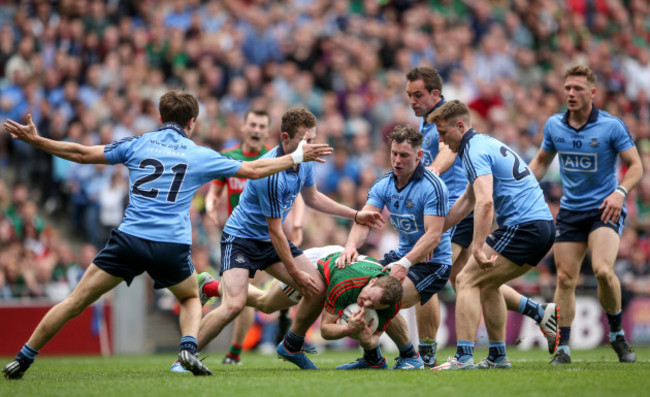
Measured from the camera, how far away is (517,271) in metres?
8.44

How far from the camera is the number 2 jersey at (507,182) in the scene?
823 centimetres

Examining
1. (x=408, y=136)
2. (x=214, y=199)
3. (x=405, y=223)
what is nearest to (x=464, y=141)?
(x=408, y=136)

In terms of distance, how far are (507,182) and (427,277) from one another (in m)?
1.23

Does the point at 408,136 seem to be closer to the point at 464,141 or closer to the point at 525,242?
the point at 464,141

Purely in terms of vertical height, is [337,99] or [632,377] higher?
[337,99]

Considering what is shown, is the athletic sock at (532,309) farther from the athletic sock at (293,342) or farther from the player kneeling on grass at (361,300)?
the athletic sock at (293,342)

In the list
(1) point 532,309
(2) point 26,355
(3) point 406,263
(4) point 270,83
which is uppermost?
(4) point 270,83

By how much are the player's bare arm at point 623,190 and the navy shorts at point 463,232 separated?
1402mm

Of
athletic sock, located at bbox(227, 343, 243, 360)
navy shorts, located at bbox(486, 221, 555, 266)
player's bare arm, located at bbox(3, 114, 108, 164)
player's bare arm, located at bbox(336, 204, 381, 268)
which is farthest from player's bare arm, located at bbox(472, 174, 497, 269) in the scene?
athletic sock, located at bbox(227, 343, 243, 360)

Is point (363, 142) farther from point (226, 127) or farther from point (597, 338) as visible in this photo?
point (597, 338)

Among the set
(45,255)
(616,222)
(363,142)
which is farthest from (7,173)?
(616,222)

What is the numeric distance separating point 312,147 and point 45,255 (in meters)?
8.53

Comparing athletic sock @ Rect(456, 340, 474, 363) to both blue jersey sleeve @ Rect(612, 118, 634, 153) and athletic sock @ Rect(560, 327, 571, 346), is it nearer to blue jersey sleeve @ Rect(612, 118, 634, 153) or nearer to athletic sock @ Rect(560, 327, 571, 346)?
athletic sock @ Rect(560, 327, 571, 346)

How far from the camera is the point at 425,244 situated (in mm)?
8320
